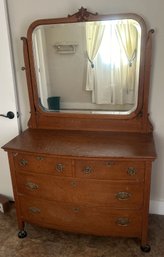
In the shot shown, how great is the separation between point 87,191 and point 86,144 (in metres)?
0.33

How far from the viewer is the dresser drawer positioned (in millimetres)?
1535

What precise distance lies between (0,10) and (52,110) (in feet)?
2.87

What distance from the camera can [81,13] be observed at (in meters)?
1.64

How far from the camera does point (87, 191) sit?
1.58 metres

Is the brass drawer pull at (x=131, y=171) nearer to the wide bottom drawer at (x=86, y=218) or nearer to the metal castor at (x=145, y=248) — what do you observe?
the wide bottom drawer at (x=86, y=218)

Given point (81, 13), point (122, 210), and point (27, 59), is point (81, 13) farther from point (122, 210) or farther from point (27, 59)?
point (122, 210)

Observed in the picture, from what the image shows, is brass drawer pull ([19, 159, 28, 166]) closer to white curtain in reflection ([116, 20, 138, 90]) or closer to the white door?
the white door

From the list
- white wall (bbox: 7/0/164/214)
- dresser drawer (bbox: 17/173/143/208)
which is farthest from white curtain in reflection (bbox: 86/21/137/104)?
dresser drawer (bbox: 17/173/143/208)

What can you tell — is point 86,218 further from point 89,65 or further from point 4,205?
point 89,65

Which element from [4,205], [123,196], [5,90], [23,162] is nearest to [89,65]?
[5,90]

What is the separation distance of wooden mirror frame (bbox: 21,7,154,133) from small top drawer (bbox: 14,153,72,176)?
41 cm

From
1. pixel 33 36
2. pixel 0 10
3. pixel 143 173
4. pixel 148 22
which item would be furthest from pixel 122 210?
pixel 0 10

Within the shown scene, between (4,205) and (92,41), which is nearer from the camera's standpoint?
(92,41)

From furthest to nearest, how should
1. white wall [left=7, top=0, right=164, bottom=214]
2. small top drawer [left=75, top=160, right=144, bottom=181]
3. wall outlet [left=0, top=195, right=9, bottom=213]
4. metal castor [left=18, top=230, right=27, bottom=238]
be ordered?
wall outlet [left=0, top=195, right=9, bottom=213]
metal castor [left=18, top=230, right=27, bottom=238]
white wall [left=7, top=0, right=164, bottom=214]
small top drawer [left=75, top=160, right=144, bottom=181]
